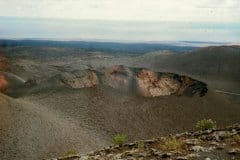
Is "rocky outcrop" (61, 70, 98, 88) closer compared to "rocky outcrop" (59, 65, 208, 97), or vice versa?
"rocky outcrop" (59, 65, 208, 97)

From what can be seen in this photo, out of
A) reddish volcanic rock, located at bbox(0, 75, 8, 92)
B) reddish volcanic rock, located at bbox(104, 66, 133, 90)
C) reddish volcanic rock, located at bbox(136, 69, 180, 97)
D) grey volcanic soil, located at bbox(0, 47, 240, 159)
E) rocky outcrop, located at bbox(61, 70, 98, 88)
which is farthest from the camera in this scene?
reddish volcanic rock, located at bbox(104, 66, 133, 90)

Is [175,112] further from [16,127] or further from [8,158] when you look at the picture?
[8,158]

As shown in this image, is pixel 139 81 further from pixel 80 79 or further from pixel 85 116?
pixel 85 116

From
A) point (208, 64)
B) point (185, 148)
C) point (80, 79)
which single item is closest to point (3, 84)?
point (80, 79)

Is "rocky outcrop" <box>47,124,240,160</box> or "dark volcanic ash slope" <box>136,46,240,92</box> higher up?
"rocky outcrop" <box>47,124,240,160</box>

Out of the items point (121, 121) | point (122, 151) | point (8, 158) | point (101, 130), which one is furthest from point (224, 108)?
point (122, 151)

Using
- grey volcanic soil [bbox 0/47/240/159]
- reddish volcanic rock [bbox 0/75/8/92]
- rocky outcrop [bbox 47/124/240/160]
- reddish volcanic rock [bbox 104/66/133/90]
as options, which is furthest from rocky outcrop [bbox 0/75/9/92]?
rocky outcrop [bbox 47/124/240/160]

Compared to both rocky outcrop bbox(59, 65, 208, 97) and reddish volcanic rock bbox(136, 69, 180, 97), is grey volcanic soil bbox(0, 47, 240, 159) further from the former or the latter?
reddish volcanic rock bbox(136, 69, 180, 97)
